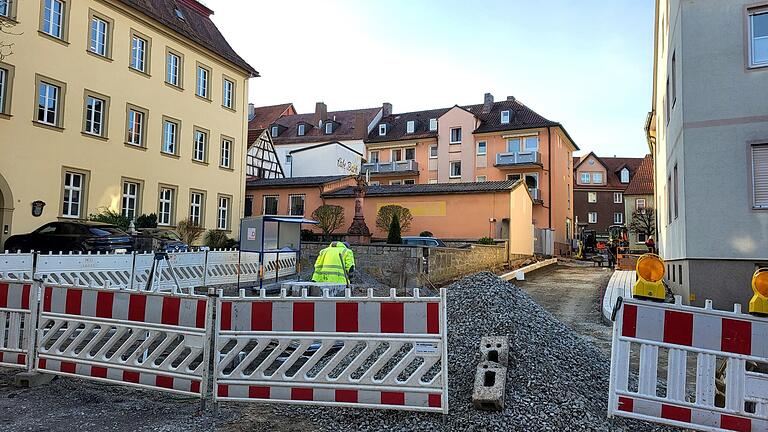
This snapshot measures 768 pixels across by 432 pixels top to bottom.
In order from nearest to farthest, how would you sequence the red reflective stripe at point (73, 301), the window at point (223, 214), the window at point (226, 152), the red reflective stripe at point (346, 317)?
1. the red reflective stripe at point (346, 317)
2. the red reflective stripe at point (73, 301)
3. the window at point (223, 214)
4. the window at point (226, 152)

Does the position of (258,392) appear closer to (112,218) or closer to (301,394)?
(301,394)

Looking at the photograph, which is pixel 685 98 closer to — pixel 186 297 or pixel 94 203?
pixel 186 297

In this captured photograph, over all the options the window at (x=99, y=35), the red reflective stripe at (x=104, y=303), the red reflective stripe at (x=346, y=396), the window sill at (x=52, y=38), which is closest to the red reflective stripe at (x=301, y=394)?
the red reflective stripe at (x=346, y=396)

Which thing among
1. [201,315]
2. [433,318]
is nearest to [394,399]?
[433,318]

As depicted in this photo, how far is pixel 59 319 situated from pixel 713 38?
41.3 feet

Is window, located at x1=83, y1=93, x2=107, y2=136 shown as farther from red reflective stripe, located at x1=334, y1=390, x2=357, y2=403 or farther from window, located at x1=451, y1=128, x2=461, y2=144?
window, located at x1=451, y1=128, x2=461, y2=144

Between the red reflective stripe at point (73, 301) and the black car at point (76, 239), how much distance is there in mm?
10010

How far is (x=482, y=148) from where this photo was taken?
149ft

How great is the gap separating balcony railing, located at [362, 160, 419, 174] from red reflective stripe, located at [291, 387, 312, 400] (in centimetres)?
4329

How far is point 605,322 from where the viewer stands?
35.3 feet

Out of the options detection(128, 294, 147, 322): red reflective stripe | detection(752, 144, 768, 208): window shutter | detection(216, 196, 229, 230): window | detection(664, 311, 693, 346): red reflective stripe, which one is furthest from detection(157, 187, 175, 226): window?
detection(664, 311, 693, 346): red reflective stripe

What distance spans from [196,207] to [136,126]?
5110 millimetres

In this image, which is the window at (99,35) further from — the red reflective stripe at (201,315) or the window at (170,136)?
the red reflective stripe at (201,315)

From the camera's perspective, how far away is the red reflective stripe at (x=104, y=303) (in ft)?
17.1
